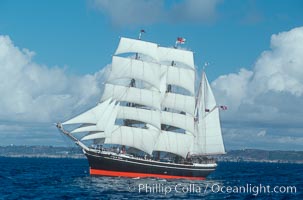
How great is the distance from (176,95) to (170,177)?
1535 cm

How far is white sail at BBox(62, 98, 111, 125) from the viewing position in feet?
300

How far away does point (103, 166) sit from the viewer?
311ft

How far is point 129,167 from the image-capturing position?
9612 cm

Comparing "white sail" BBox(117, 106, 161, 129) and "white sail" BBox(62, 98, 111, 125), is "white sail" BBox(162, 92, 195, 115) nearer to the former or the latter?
"white sail" BBox(117, 106, 161, 129)

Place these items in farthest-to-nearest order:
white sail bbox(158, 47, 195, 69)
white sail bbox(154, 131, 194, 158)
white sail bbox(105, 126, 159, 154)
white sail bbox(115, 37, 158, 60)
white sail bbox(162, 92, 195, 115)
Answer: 1. white sail bbox(158, 47, 195, 69)
2. white sail bbox(162, 92, 195, 115)
3. white sail bbox(154, 131, 194, 158)
4. white sail bbox(115, 37, 158, 60)
5. white sail bbox(105, 126, 159, 154)

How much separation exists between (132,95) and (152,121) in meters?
5.79

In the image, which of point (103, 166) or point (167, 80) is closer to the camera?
point (103, 166)

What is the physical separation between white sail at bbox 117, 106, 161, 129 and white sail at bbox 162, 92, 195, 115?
5145mm

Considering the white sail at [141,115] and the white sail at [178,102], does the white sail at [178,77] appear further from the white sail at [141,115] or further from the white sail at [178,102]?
the white sail at [141,115]

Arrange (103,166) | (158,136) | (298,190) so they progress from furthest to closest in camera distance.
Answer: (158,136) < (103,166) < (298,190)

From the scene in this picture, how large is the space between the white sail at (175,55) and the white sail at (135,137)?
15410 millimetres

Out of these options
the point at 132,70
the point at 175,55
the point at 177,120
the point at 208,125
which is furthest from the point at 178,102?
the point at 132,70

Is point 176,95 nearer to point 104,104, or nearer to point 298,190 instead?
point 104,104

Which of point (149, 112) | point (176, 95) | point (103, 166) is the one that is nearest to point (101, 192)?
point (103, 166)
